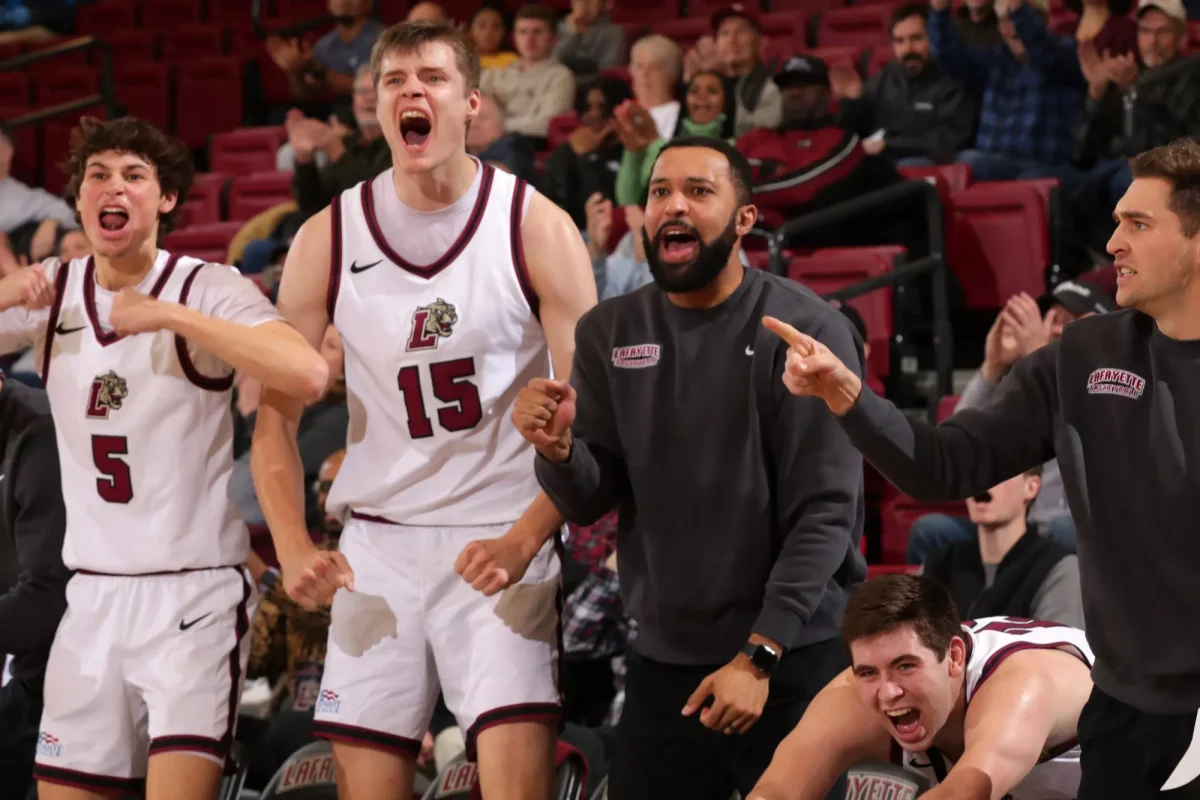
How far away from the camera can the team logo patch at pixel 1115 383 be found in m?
2.86

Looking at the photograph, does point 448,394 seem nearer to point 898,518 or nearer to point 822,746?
point 822,746

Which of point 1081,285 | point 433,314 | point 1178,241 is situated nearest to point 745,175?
point 433,314

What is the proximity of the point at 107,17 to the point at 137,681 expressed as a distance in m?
10.1

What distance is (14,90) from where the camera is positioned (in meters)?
12.0

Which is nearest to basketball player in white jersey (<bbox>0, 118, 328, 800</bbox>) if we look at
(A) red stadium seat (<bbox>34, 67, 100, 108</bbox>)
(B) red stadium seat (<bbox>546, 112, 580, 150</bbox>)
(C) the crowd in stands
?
(C) the crowd in stands

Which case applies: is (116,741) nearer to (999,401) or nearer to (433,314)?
(433,314)

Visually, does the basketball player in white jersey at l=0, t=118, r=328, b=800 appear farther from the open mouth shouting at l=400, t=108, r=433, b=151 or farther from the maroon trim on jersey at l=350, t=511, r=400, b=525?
the open mouth shouting at l=400, t=108, r=433, b=151

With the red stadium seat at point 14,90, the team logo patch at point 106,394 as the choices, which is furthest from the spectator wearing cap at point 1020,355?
the red stadium seat at point 14,90

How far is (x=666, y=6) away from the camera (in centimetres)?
1073

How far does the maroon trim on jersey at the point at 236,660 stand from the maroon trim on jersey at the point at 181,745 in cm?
7

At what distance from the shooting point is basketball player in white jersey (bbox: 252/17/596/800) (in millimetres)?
3621

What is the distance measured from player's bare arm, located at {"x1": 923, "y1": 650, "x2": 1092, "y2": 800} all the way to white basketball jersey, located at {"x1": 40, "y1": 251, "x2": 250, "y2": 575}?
71.0 inches

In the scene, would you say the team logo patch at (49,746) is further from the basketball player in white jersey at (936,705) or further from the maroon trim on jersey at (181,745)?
the basketball player in white jersey at (936,705)

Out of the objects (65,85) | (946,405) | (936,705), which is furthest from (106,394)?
(65,85)
